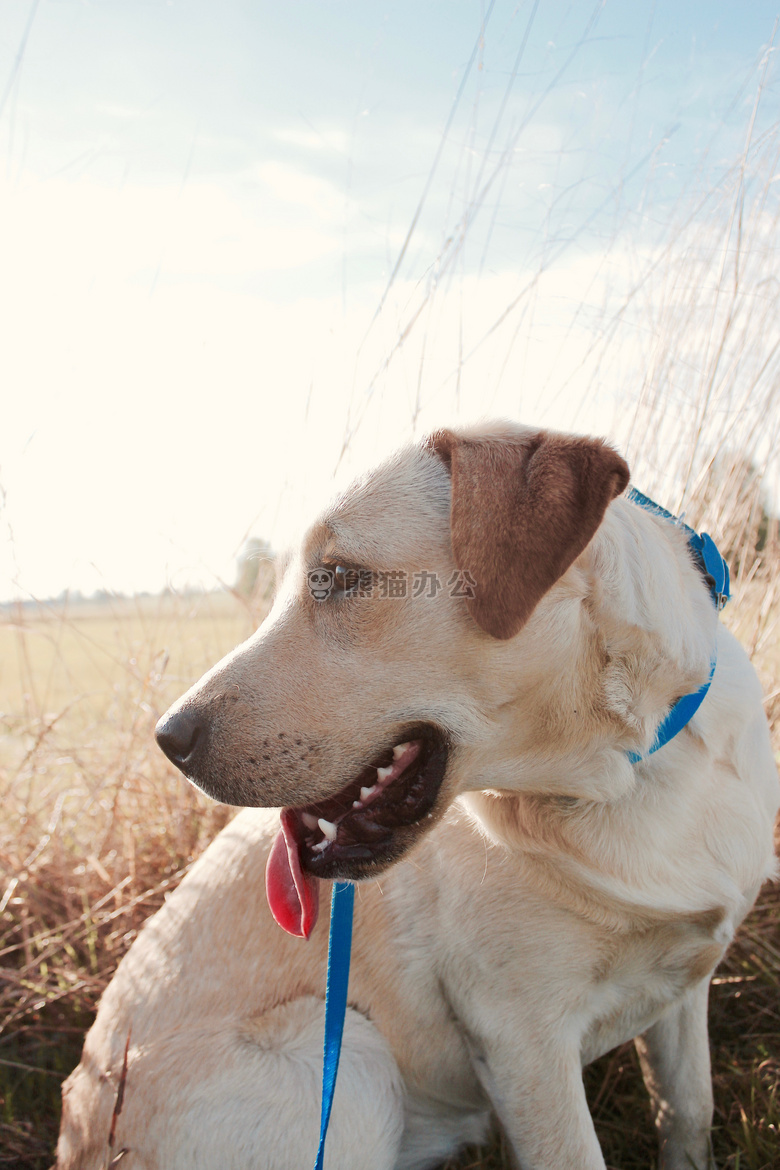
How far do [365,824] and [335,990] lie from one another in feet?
1.19

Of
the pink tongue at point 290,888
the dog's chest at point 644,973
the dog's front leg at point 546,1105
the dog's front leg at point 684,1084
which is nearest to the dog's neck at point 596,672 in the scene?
the dog's chest at point 644,973

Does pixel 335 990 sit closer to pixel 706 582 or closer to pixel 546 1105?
pixel 546 1105

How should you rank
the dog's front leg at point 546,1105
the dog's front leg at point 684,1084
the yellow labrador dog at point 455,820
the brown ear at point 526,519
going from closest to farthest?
the brown ear at point 526,519 → the yellow labrador dog at point 455,820 → the dog's front leg at point 546,1105 → the dog's front leg at point 684,1084

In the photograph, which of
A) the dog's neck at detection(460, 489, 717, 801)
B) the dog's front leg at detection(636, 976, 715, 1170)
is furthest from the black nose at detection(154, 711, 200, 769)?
the dog's front leg at detection(636, 976, 715, 1170)

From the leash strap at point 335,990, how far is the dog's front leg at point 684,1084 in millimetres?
930

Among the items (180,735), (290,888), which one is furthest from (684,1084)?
(180,735)

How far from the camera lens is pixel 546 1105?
160 cm

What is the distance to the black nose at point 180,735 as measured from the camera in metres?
1.54

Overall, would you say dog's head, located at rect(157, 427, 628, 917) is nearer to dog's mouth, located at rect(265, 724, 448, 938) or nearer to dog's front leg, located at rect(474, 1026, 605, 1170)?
dog's mouth, located at rect(265, 724, 448, 938)

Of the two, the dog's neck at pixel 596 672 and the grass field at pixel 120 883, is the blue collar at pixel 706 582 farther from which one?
the grass field at pixel 120 883

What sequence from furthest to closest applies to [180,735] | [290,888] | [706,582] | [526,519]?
[706,582] → [290,888] → [180,735] → [526,519]

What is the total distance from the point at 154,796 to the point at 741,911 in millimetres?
2244

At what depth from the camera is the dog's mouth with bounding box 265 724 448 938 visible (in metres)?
1.55

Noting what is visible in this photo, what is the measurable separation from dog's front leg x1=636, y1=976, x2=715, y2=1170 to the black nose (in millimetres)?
1426
